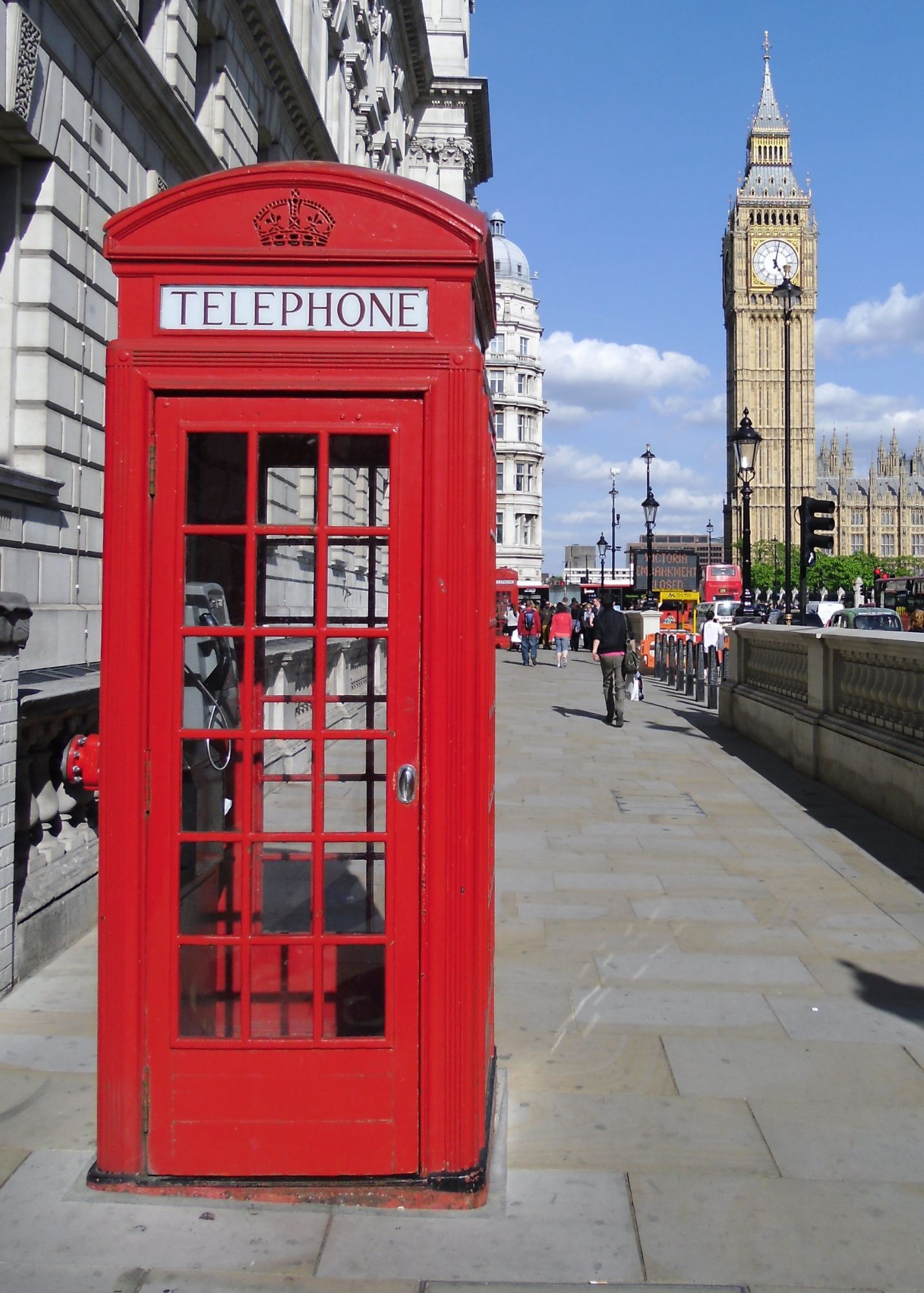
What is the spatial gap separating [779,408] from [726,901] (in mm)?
138370

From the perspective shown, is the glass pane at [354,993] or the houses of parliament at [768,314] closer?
the glass pane at [354,993]

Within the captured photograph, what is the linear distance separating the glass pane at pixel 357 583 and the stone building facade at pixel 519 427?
83.0 meters

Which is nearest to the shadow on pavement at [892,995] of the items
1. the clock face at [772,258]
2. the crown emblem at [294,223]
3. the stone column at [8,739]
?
the stone column at [8,739]

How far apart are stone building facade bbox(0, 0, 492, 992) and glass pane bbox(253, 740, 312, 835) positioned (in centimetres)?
180

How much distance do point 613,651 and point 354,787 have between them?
42.3 ft

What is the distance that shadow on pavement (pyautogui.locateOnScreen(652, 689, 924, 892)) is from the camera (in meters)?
8.02

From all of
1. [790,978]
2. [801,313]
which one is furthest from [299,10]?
[801,313]

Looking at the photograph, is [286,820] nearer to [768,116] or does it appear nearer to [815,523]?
[815,523]

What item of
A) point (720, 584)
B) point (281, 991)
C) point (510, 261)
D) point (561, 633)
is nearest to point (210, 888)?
point (281, 991)

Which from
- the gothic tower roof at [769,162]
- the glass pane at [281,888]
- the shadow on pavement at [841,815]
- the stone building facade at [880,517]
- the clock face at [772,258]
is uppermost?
the gothic tower roof at [769,162]

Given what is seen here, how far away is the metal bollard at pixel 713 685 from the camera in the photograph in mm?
19500

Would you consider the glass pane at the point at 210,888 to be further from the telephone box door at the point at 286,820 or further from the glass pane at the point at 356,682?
the glass pane at the point at 356,682

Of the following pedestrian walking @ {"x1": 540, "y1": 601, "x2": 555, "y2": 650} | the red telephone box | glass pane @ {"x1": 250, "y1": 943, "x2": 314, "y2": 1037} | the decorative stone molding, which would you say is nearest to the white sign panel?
the red telephone box

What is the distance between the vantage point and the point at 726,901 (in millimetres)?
7004
